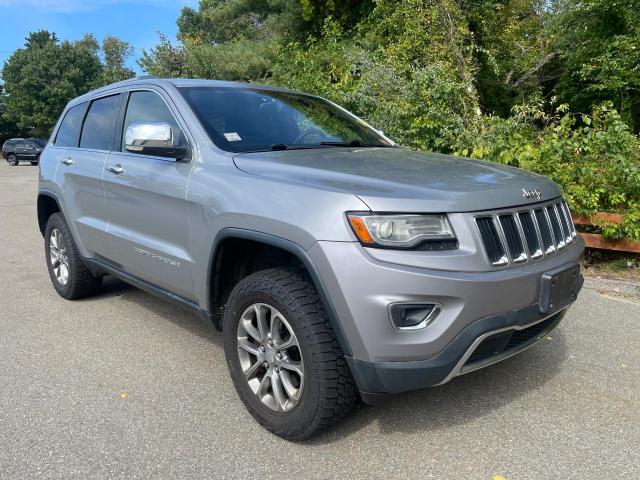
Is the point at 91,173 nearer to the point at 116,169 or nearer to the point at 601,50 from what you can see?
the point at 116,169

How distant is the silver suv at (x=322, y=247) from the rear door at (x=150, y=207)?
14 mm

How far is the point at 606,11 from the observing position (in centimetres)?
1554

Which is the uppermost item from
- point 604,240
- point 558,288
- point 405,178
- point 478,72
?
point 478,72

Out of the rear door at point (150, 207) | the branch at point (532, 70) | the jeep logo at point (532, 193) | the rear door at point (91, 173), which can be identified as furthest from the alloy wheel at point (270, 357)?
the branch at point (532, 70)

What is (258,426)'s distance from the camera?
3.02m

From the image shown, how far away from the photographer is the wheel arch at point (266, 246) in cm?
252

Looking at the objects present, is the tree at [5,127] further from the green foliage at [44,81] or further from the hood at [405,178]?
the hood at [405,178]

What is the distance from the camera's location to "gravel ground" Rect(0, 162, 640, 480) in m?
2.66

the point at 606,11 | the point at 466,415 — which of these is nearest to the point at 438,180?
the point at 466,415

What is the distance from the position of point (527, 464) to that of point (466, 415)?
48 cm

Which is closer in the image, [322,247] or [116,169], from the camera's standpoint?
[322,247]

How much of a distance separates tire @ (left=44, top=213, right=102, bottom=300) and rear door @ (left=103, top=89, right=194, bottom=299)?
2.88 ft

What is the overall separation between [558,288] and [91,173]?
337 cm

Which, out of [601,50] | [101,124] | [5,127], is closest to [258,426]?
[101,124]
